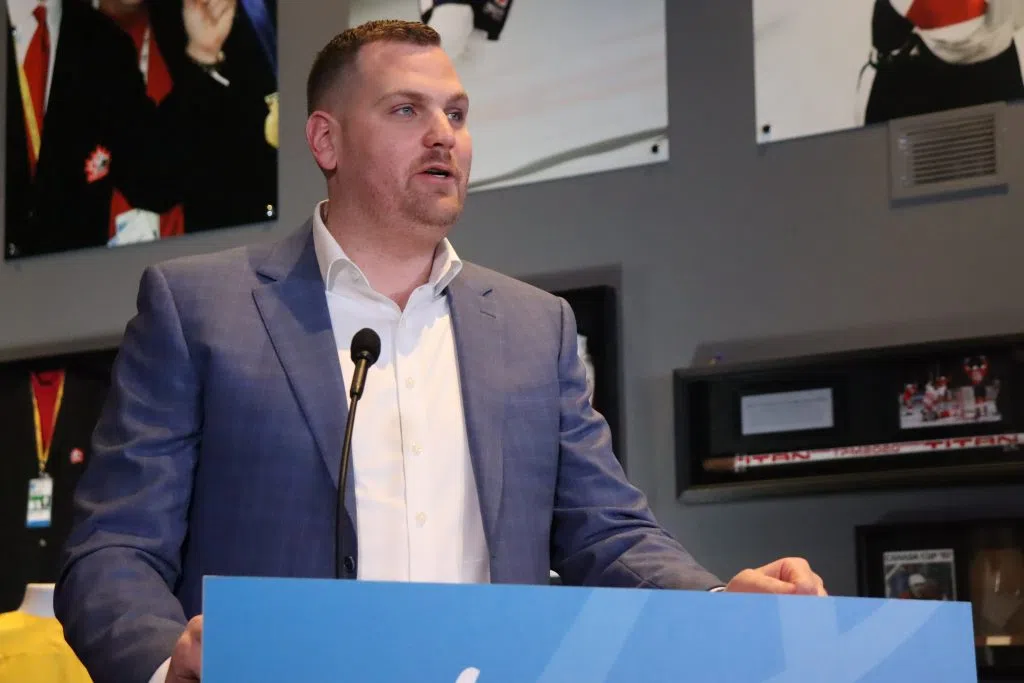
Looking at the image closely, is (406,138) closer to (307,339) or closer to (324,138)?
(324,138)

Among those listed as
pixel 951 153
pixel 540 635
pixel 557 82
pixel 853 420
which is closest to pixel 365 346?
pixel 540 635

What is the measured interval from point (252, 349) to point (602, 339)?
1.96 meters

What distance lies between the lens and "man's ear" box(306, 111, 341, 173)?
242cm

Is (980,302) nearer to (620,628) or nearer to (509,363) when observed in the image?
(509,363)

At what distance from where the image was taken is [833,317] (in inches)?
144

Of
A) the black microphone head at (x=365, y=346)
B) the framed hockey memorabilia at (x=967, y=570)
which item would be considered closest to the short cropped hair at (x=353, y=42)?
the black microphone head at (x=365, y=346)

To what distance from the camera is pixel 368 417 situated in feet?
6.84

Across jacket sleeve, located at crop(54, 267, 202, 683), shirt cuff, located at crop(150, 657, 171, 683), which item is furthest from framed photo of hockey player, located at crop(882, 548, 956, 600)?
shirt cuff, located at crop(150, 657, 171, 683)

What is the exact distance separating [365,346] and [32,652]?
5.14 ft

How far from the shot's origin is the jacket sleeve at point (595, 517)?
2.01 meters

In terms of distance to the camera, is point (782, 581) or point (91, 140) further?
point (91, 140)

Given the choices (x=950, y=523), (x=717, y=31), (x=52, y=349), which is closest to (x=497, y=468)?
(x=950, y=523)

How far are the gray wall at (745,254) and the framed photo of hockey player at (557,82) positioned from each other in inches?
2.2

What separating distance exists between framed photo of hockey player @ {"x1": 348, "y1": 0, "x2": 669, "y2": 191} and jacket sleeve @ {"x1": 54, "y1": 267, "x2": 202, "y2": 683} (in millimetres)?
2129
